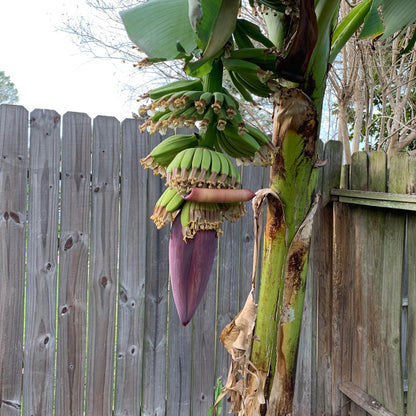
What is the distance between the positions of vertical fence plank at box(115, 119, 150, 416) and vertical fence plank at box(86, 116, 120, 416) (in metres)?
0.03

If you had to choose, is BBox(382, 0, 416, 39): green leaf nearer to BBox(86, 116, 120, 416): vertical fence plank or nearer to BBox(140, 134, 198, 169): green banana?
BBox(140, 134, 198, 169): green banana

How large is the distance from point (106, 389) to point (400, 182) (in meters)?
1.50

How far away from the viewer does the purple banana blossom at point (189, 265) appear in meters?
0.44

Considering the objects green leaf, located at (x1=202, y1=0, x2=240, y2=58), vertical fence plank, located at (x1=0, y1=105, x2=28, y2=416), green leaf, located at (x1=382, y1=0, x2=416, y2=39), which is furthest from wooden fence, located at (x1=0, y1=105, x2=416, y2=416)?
green leaf, located at (x1=202, y1=0, x2=240, y2=58)

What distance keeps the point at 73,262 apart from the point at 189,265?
1292 millimetres

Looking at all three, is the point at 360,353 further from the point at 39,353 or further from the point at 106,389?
the point at 39,353

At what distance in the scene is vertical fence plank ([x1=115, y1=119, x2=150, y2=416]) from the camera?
1.68 meters

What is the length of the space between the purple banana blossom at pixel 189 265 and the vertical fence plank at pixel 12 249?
1314mm

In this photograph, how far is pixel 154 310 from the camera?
1721 millimetres

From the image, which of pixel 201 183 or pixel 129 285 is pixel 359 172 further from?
pixel 201 183

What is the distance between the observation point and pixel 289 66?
472 millimetres

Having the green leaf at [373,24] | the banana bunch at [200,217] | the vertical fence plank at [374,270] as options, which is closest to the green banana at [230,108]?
the banana bunch at [200,217]

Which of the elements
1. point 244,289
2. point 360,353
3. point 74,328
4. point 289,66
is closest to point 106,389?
point 74,328

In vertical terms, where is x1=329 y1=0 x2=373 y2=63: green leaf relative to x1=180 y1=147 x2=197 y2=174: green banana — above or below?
above
